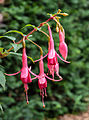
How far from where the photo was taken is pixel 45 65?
83.7 inches

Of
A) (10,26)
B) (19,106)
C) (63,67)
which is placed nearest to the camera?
(10,26)

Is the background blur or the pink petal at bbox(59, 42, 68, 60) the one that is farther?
the background blur

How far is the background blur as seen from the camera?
1988mm

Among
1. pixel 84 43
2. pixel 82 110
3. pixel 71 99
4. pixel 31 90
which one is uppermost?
pixel 84 43

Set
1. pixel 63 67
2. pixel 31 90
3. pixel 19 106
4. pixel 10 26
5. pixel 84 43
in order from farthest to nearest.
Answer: pixel 84 43, pixel 63 67, pixel 31 90, pixel 19 106, pixel 10 26

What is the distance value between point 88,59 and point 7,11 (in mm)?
1429

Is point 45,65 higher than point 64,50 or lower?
lower

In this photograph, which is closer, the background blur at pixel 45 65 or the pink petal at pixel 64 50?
the pink petal at pixel 64 50

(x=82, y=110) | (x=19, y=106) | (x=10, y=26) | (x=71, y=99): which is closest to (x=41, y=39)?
(x=10, y=26)

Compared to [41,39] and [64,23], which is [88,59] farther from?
[41,39]

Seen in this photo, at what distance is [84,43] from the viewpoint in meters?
2.80

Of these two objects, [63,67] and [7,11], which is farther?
[63,67]

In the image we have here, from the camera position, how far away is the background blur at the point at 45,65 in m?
1.99

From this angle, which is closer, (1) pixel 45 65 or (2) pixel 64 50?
(2) pixel 64 50
